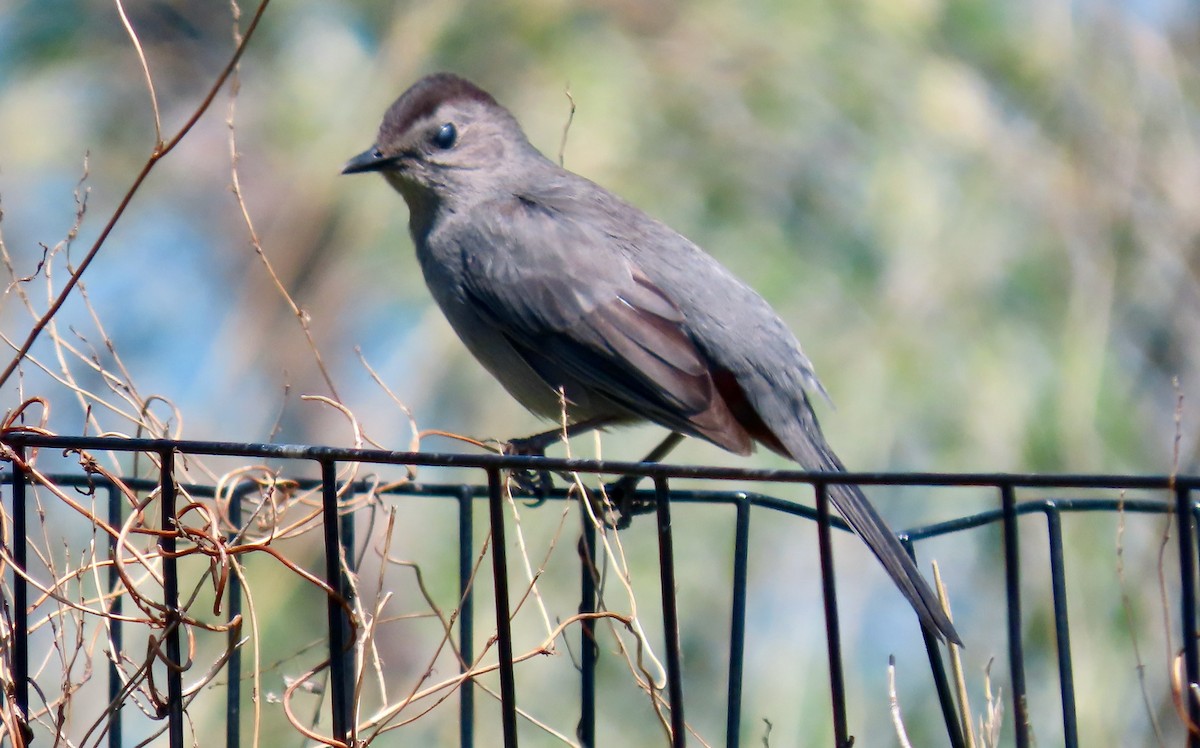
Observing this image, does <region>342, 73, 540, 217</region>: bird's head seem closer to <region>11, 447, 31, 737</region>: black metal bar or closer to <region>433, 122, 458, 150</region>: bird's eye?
<region>433, 122, 458, 150</region>: bird's eye

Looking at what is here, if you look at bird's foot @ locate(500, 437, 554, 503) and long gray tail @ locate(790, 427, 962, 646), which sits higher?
bird's foot @ locate(500, 437, 554, 503)

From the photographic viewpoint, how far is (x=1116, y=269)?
12.3ft

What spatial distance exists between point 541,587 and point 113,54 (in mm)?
3150

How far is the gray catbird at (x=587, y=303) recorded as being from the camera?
313 centimetres

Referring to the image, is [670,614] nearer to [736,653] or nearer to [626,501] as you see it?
[736,653]

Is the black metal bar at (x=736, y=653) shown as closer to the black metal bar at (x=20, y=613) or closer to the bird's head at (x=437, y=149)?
the black metal bar at (x=20, y=613)

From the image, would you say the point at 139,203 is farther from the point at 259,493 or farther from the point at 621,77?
the point at 259,493

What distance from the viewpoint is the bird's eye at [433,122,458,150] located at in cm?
372

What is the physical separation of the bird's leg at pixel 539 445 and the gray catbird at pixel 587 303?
0.02 metres

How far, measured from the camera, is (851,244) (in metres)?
3.87

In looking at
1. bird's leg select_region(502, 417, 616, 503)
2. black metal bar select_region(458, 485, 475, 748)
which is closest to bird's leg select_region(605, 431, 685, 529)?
bird's leg select_region(502, 417, 616, 503)

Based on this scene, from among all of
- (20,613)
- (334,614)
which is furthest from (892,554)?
(20,613)

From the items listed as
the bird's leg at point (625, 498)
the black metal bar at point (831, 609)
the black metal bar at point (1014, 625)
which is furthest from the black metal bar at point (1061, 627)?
the bird's leg at point (625, 498)

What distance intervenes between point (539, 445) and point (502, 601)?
165 cm
